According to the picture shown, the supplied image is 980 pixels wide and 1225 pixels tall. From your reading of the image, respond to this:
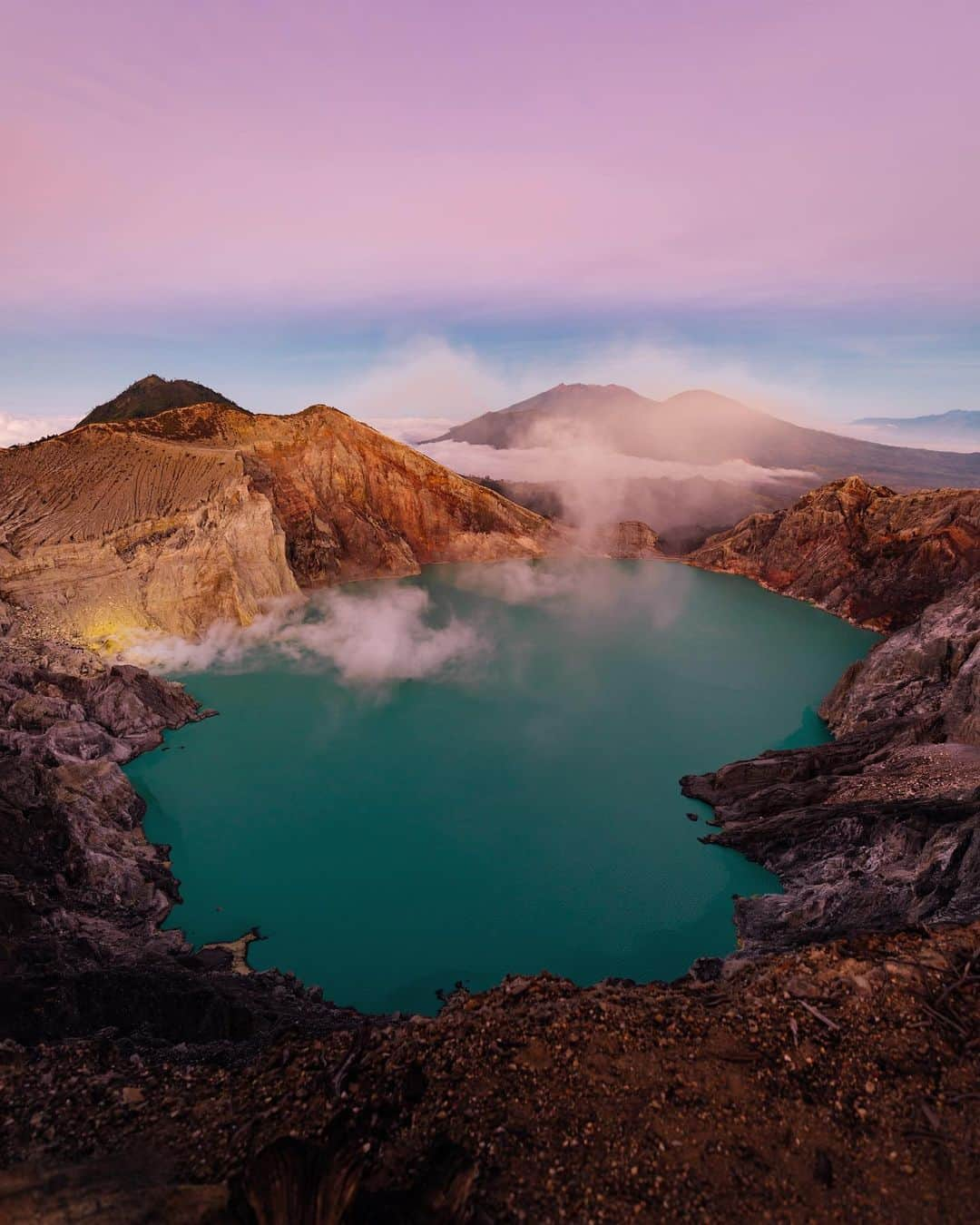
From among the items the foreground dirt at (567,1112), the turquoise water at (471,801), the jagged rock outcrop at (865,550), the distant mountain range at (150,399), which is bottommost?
the turquoise water at (471,801)

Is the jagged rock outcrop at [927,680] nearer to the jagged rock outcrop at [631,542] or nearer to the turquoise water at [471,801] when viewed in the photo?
the turquoise water at [471,801]

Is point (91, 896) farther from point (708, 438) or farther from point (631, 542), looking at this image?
point (708, 438)

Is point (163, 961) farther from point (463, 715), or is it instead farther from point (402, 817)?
point (463, 715)

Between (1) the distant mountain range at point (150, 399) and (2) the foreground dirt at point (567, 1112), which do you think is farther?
(1) the distant mountain range at point (150, 399)

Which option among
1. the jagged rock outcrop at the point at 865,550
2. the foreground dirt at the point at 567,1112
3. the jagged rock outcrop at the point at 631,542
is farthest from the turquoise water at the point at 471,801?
the jagged rock outcrop at the point at 631,542

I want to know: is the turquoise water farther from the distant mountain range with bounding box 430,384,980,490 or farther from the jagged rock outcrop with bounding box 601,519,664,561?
the distant mountain range with bounding box 430,384,980,490

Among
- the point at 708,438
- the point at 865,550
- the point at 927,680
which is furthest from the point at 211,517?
the point at 708,438

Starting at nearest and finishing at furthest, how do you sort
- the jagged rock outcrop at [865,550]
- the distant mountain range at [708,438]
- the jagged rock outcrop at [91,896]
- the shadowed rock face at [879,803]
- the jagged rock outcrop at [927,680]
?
the jagged rock outcrop at [91,896] < the shadowed rock face at [879,803] < the jagged rock outcrop at [927,680] < the jagged rock outcrop at [865,550] < the distant mountain range at [708,438]

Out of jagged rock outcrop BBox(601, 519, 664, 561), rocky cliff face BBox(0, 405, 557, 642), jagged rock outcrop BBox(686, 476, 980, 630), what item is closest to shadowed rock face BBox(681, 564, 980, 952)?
jagged rock outcrop BBox(686, 476, 980, 630)
